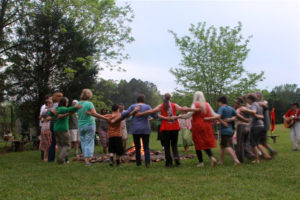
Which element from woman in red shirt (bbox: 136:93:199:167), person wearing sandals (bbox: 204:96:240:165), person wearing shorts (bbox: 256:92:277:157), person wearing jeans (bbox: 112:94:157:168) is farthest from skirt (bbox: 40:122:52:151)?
person wearing shorts (bbox: 256:92:277:157)

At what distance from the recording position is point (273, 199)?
431cm

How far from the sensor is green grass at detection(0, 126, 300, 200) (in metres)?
4.73

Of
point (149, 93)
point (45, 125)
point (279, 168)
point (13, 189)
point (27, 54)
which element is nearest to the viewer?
point (13, 189)

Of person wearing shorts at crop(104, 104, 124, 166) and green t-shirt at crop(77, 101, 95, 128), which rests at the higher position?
green t-shirt at crop(77, 101, 95, 128)

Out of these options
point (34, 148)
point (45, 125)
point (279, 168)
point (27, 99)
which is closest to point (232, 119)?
point (279, 168)

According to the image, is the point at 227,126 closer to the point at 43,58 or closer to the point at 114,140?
the point at 114,140

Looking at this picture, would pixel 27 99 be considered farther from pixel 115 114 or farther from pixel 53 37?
pixel 115 114

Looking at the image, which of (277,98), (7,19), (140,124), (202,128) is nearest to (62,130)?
(140,124)

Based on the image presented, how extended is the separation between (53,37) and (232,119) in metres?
16.9

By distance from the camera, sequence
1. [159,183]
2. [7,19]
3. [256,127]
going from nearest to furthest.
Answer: [159,183] → [256,127] → [7,19]

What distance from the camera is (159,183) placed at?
5570 mm

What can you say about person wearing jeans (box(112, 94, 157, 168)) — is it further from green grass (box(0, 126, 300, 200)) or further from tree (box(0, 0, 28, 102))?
tree (box(0, 0, 28, 102))

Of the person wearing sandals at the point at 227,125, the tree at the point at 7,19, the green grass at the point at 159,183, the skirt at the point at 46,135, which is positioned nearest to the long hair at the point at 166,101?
the person wearing sandals at the point at 227,125

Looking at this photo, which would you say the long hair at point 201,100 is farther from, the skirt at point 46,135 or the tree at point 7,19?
the tree at point 7,19
